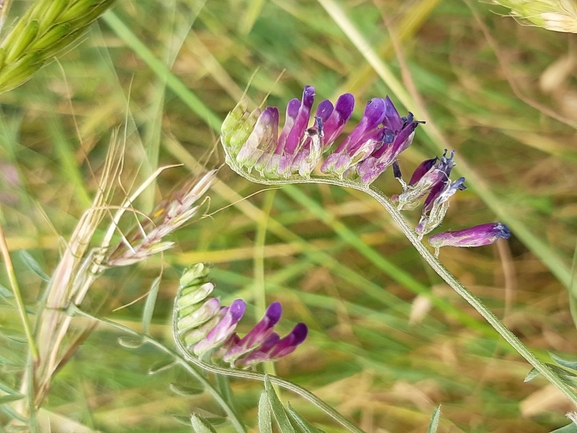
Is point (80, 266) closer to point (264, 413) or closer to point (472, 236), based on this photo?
point (264, 413)

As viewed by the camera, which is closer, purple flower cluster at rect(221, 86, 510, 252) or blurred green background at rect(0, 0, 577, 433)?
purple flower cluster at rect(221, 86, 510, 252)

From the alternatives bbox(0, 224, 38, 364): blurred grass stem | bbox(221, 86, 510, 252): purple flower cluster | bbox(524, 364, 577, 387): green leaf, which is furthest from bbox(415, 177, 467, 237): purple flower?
bbox(0, 224, 38, 364): blurred grass stem

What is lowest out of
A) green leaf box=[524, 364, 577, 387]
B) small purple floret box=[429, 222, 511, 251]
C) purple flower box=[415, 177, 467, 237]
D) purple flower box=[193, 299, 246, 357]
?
green leaf box=[524, 364, 577, 387]

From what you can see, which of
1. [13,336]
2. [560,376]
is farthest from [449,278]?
[13,336]

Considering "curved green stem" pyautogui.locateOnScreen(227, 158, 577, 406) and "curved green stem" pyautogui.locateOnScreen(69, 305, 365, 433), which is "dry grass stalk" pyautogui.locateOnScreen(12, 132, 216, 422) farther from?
"curved green stem" pyautogui.locateOnScreen(227, 158, 577, 406)

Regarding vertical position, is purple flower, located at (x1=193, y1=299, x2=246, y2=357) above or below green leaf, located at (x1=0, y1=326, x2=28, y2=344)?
above

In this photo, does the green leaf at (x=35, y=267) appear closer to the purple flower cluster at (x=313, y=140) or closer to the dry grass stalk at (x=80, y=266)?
the dry grass stalk at (x=80, y=266)
